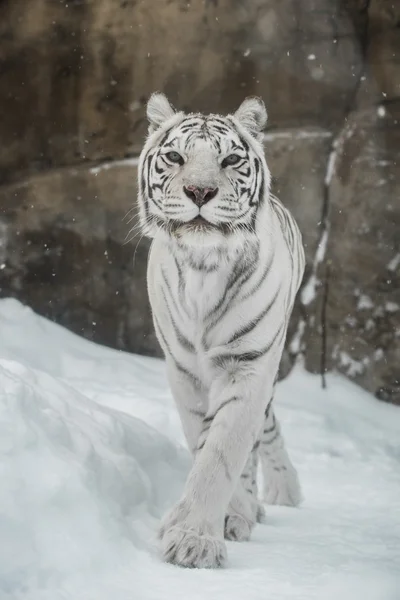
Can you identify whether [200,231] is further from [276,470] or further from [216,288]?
[276,470]

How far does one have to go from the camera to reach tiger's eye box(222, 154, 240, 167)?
9.07 ft

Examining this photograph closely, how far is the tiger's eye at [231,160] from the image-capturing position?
109 inches

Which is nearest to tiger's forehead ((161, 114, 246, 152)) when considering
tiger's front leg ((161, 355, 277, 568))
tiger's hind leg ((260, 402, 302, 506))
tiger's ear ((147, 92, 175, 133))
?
tiger's ear ((147, 92, 175, 133))

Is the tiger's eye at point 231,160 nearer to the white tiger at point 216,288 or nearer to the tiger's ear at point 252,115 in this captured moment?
the white tiger at point 216,288

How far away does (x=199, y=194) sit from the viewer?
255cm

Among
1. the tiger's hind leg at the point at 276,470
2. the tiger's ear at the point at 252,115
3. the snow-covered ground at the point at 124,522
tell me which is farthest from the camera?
the tiger's hind leg at the point at 276,470

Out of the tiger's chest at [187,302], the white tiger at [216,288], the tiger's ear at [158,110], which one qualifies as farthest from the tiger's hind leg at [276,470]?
the tiger's ear at [158,110]

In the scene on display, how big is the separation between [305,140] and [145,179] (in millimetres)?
2735

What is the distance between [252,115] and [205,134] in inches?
12.4

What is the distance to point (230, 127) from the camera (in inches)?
115

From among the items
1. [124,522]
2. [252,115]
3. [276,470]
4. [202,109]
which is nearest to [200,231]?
[252,115]

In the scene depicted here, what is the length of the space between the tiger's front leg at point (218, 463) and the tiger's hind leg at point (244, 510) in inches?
8.6

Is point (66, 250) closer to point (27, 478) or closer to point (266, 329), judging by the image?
point (266, 329)

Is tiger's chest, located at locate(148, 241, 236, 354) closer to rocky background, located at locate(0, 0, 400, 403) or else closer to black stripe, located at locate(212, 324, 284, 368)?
black stripe, located at locate(212, 324, 284, 368)
